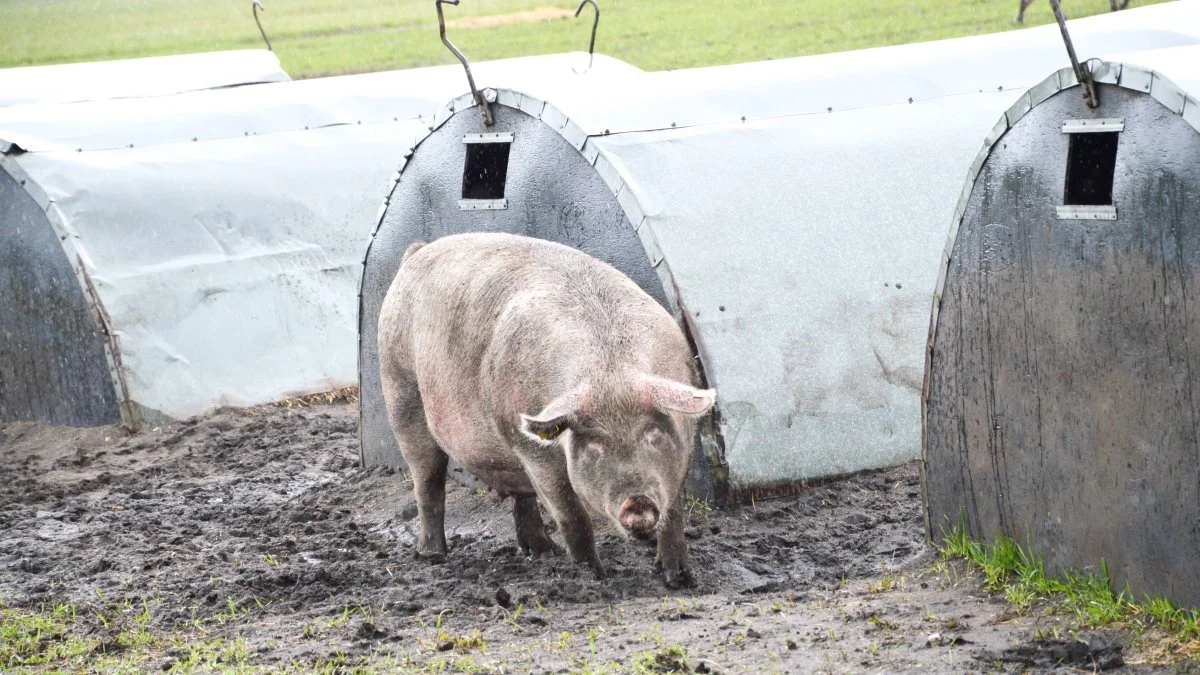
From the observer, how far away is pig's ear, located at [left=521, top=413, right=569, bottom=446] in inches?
197

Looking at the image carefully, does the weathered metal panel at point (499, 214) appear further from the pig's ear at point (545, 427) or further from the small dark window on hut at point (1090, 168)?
the small dark window on hut at point (1090, 168)

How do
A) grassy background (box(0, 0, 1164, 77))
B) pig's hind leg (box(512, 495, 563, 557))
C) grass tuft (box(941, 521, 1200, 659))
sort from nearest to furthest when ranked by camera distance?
grass tuft (box(941, 521, 1200, 659))
pig's hind leg (box(512, 495, 563, 557))
grassy background (box(0, 0, 1164, 77))

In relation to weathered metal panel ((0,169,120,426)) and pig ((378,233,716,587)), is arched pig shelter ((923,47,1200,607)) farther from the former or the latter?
weathered metal panel ((0,169,120,426))

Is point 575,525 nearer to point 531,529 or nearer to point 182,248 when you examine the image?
point 531,529

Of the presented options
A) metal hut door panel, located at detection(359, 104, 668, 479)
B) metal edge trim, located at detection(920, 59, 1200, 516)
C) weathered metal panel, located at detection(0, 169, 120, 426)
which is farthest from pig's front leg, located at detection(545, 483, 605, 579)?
weathered metal panel, located at detection(0, 169, 120, 426)

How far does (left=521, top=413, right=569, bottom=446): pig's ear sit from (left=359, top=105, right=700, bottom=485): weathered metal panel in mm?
1507

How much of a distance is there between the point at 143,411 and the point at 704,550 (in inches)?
183

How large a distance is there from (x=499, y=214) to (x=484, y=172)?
1.19 ft

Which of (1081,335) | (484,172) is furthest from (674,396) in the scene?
(484,172)

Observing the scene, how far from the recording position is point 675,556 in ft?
18.8

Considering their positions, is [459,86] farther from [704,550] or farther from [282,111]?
[704,550]

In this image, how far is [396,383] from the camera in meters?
6.66

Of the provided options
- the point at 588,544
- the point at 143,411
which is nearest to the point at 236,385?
the point at 143,411

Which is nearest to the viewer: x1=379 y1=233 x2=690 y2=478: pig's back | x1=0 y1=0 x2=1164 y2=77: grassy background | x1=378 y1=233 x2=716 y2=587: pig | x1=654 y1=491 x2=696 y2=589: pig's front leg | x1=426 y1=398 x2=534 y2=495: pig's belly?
x1=378 y1=233 x2=716 y2=587: pig
